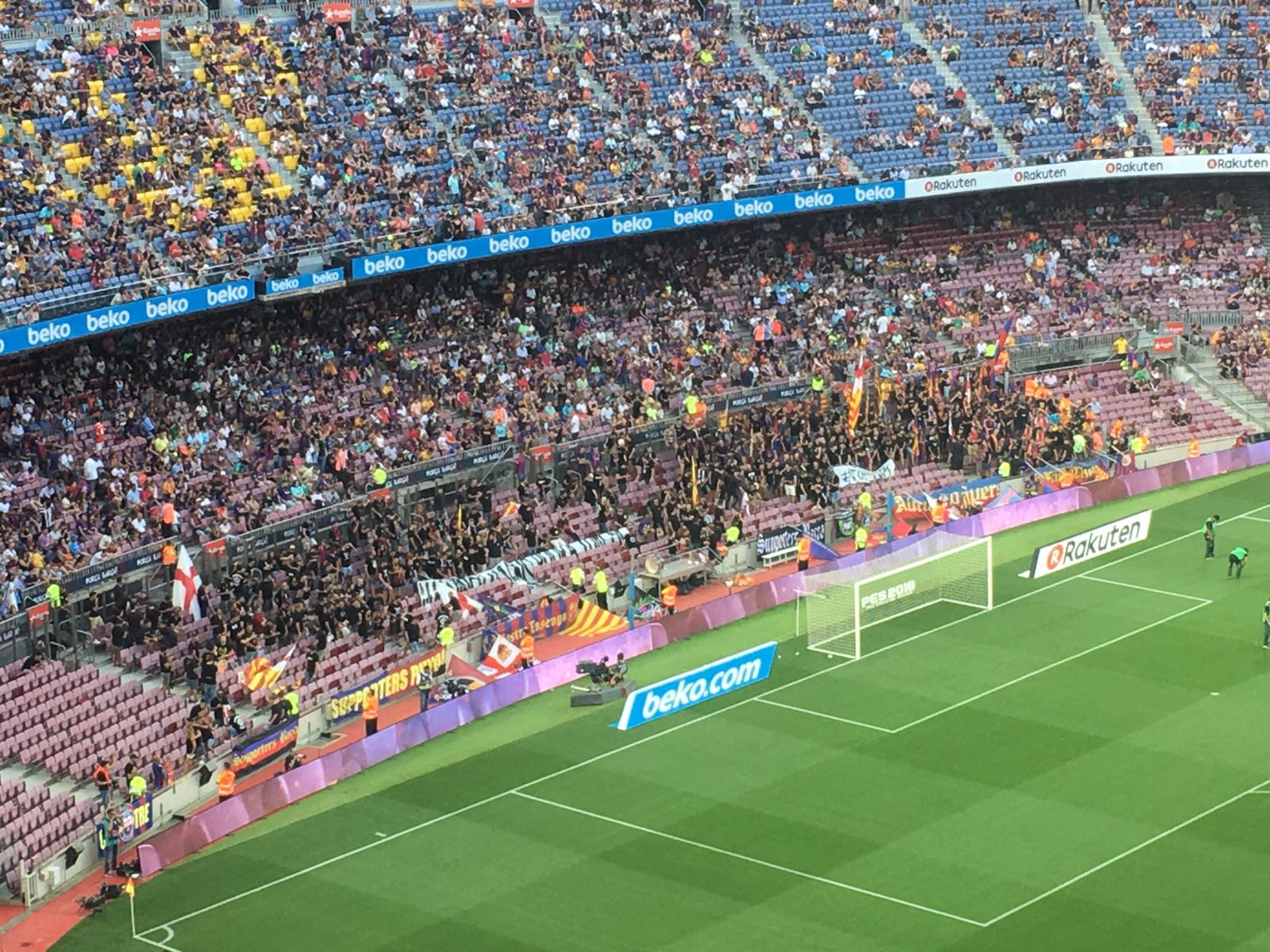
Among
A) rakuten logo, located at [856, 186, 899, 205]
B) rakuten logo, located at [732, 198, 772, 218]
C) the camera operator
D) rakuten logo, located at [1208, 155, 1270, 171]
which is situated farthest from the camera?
rakuten logo, located at [1208, 155, 1270, 171]

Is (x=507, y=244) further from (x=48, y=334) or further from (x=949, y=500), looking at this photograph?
(x=48, y=334)

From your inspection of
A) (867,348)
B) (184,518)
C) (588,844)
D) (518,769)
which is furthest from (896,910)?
(867,348)

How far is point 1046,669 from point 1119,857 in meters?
10.8

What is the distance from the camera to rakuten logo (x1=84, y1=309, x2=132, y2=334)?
4972cm

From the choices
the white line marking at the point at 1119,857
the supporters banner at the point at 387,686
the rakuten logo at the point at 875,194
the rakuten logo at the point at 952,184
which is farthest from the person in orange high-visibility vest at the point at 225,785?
the rakuten logo at the point at 952,184

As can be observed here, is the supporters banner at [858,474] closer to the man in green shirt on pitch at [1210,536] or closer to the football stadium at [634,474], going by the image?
the football stadium at [634,474]

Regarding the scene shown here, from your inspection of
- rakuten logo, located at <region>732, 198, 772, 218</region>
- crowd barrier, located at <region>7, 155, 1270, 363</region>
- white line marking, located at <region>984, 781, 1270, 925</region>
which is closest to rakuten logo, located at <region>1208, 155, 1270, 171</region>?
crowd barrier, located at <region>7, 155, 1270, 363</region>

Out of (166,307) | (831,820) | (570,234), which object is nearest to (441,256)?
(570,234)

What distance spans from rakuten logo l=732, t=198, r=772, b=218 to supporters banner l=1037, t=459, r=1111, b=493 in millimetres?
11497

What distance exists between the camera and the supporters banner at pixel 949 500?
61.0m

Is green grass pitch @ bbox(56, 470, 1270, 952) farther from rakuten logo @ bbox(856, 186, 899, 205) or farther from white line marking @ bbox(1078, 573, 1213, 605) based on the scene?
rakuten logo @ bbox(856, 186, 899, 205)

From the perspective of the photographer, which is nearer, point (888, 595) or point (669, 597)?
point (888, 595)

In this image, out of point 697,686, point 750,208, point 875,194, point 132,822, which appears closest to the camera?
point 132,822

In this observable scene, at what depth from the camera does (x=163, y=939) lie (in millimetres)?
35938
